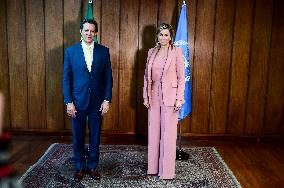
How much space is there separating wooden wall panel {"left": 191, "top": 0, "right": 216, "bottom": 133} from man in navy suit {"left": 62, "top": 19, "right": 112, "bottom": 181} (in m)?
1.90

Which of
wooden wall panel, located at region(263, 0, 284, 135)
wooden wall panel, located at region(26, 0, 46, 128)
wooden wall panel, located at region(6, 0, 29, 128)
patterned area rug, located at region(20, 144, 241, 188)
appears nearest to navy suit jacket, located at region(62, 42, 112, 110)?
patterned area rug, located at region(20, 144, 241, 188)

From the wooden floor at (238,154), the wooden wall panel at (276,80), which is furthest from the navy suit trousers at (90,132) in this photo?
the wooden wall panel at (276,80)

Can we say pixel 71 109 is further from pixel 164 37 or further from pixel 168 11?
pixel 168 11

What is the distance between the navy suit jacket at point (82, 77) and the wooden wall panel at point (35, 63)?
1750mm

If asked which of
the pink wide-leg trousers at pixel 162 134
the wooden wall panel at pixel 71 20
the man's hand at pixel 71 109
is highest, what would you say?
the wooden wall panel at pixel 71 20

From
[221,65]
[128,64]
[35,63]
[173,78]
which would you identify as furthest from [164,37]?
[35,63]

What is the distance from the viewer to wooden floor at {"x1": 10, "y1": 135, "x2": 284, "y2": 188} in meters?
4.02

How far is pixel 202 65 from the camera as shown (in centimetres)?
524

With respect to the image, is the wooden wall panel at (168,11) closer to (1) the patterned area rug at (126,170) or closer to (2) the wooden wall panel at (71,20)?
(2) the wooden wall panel at (71,20)

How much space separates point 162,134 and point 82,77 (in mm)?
1021

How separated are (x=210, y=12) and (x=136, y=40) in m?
1.10

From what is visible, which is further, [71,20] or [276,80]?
[276,80]

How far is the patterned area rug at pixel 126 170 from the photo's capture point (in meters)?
3.74

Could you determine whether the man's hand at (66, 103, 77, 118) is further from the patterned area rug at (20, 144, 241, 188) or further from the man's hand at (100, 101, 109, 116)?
the patterned area rug at (20, 144, 241, 188)
